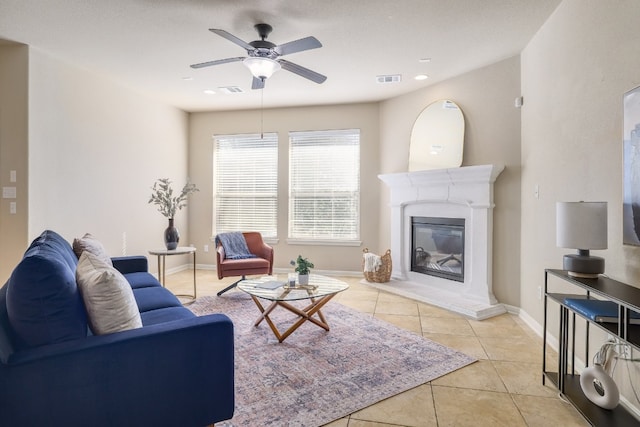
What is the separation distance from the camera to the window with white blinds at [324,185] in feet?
18.5

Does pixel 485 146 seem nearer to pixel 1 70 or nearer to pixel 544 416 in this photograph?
pixel 544 416

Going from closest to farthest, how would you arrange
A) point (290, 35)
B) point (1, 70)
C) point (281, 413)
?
point (281, 413)
point (290, 35)
point (1, 70)

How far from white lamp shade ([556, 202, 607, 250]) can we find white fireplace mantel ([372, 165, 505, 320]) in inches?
68.8

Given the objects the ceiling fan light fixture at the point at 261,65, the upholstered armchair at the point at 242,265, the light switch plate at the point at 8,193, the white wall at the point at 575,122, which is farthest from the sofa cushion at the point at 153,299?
the white wall at the point at 575,122

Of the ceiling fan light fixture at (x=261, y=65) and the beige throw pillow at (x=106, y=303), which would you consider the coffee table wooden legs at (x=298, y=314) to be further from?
the ceiling fan light fixture at (x=261, y=65)

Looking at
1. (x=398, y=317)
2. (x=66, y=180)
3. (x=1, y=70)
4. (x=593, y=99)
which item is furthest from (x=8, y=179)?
(x=593, y=99)

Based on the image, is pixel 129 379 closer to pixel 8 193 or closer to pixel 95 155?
pixel 8 193

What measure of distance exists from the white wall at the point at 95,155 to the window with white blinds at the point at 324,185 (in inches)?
81.7

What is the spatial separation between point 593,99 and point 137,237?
5.33 metres

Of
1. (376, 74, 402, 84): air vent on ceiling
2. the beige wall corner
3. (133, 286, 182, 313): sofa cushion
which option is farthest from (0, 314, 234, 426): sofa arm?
(376, 74, 402, 84): air vent on ceiling

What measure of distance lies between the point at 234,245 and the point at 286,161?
1753mm

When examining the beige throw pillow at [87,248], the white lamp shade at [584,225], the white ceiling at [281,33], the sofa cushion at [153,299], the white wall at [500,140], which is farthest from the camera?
the white wall at [500,140]

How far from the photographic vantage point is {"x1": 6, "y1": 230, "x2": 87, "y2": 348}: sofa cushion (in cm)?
142

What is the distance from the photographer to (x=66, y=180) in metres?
3.96
